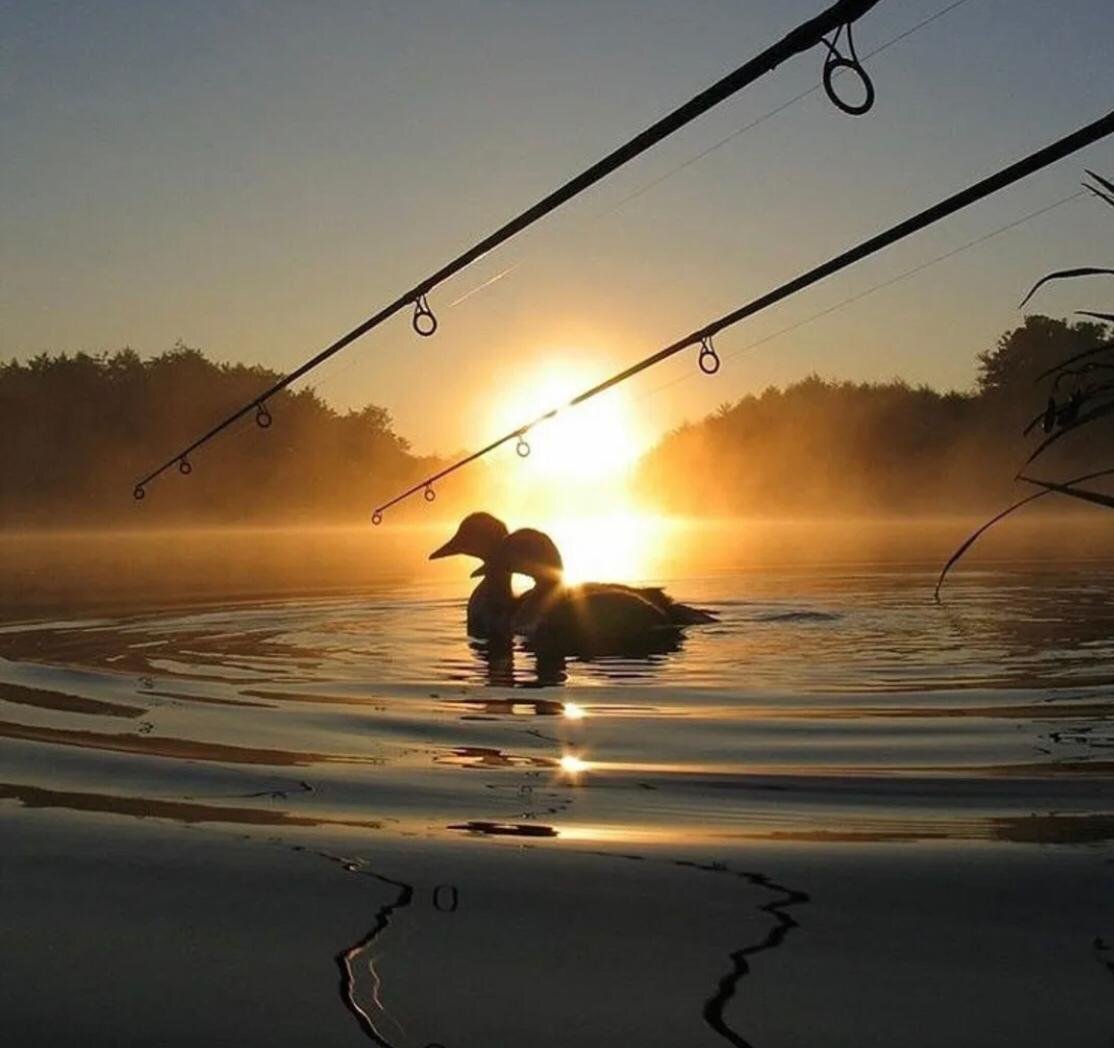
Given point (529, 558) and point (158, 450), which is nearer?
point (529, 558)

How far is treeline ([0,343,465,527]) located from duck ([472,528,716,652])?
68700 mm

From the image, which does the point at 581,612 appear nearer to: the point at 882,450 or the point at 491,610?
the point at 491,610

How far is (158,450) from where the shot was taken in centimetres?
9356

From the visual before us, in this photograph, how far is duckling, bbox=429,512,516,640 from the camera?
1193cm

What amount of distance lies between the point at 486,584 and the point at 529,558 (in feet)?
1.42

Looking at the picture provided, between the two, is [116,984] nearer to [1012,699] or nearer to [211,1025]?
[211,1025]

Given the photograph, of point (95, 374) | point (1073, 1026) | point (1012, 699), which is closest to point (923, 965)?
point (1073, 1026)

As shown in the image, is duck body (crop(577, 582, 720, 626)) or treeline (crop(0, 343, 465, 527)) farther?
treeline (crop(0, 343, 465, 527))

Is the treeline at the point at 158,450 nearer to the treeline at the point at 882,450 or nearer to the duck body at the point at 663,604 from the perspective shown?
the treeline at the point at 882,450

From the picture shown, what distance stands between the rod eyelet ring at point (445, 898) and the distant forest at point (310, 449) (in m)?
73.2

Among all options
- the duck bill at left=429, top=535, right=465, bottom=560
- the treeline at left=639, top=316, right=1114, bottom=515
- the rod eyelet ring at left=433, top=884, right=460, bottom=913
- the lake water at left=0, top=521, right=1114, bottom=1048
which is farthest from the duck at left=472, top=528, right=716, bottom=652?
the treeline at left=639, top=316, right=1114, bottom=515

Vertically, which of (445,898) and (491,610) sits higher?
(491,610)

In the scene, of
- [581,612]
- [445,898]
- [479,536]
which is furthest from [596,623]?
[445,898]

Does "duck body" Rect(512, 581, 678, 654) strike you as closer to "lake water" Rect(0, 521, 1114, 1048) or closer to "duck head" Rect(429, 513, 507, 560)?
"lake water" Rect(0, 521, 1114, 1048)
